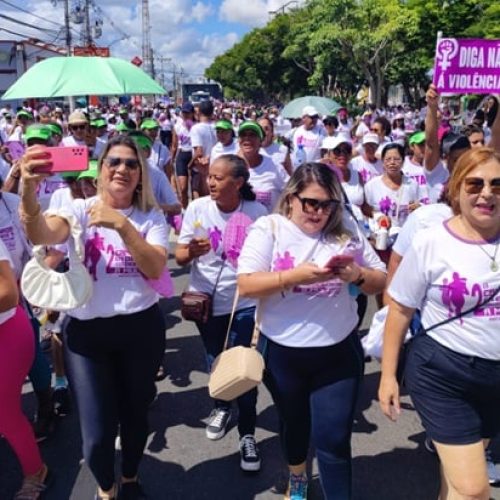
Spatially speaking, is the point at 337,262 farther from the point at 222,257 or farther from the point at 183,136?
the point at 183,136

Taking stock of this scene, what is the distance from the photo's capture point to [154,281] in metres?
2.72

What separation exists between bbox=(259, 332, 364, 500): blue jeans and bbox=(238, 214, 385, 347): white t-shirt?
54 millimetres

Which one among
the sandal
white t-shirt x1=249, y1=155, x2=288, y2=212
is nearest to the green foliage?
white t-shirt x1=249, y1=155, x2=288, y2=212

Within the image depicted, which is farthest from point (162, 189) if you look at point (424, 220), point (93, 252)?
point (424, 220)

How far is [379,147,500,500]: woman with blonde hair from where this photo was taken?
219 centimetres

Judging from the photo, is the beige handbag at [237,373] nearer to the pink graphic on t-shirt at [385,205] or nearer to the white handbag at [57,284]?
the white handbag at [57,284]

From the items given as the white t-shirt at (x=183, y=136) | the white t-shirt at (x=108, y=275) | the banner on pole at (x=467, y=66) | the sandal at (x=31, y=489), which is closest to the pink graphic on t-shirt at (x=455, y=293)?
the white t-shirt at (x=108, y=275)

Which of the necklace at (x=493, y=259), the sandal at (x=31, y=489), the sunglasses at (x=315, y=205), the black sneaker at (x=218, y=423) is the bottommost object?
the black sneaker at (x=218, y=423)

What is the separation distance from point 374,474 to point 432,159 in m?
2.46

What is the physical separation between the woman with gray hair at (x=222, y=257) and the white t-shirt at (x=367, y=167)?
3020 mm

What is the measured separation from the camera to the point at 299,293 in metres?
2.58

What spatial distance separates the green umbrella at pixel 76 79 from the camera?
5070 mm

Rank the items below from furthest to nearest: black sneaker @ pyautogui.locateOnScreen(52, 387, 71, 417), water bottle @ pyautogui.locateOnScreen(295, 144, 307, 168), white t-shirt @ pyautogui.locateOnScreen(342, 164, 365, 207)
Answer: water bottle @ pyautogui.locateOnScreen(295, 144, 307, 168) → white t-shirt @ pyautogui.locateOnScreen(342, 164, 365, 207) → black sneaker @ pyautogui.locateOnScreen(52, 387, 71, 417)

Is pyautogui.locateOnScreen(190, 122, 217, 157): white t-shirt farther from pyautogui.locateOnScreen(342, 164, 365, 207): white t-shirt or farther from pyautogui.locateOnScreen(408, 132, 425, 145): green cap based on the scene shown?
pyautogui.locateOnScreen(342, 164, 365, 207): white t-shirt
